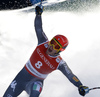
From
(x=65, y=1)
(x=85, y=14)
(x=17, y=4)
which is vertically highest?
(x=17, y=4)

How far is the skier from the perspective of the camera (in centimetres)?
588

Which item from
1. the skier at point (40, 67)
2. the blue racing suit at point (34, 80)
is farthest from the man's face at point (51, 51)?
the blue racing suit at point (34, 80)

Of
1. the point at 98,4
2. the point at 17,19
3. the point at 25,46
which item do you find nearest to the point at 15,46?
the point at 25,46

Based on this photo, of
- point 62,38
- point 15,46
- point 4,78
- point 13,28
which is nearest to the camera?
Result: point 62,38

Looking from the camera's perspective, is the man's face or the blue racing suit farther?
the blue racing suit

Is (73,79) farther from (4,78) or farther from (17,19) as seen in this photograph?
(17,19)

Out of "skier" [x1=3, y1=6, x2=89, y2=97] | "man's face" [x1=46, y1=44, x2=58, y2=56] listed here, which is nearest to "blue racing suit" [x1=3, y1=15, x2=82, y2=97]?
"skier" [x1=3, y1=6, x2=89, y2=97]

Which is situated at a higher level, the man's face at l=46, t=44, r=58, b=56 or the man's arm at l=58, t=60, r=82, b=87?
the man's face at l=46, t=44, r=58, b=56

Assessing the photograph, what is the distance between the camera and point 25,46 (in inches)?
533

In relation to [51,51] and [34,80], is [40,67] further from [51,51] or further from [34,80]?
[51,51]

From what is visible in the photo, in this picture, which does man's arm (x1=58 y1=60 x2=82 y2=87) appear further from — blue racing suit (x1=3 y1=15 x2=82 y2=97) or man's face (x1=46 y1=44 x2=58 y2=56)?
man's face (x1=46 y1=44 x2=58 y2=56)

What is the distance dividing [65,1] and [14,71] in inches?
344

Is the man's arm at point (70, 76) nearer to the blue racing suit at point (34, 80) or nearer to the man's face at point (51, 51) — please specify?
the blue racing suit at point (34, 80)

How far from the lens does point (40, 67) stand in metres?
6.02
